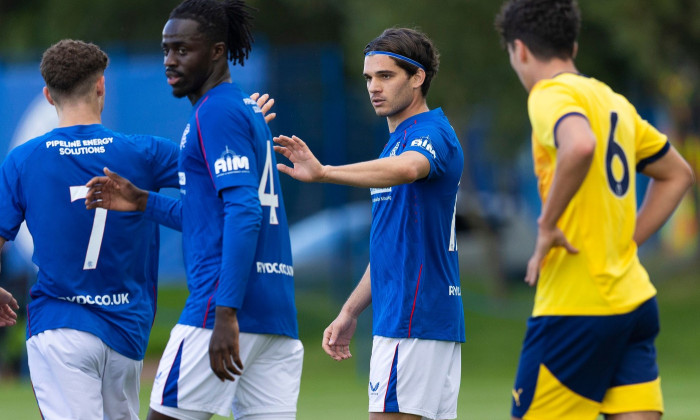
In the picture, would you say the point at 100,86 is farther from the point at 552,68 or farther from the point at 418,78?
the point at 552,68

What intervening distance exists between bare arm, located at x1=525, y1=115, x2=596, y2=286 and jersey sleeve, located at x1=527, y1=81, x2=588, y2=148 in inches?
1.3

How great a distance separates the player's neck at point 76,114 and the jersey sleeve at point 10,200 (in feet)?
1.02

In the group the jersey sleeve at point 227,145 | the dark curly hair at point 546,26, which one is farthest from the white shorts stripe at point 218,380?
the dark curly hair at point 546,26

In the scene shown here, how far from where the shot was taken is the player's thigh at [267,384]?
4.86m

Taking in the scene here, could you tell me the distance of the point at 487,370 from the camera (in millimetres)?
17344

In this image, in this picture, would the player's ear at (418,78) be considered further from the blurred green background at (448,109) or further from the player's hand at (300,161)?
the blurred green background at (448,109)

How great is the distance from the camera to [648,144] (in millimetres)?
4805

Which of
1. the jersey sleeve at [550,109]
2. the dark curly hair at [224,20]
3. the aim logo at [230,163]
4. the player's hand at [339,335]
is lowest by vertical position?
the player's hand at [339,335]

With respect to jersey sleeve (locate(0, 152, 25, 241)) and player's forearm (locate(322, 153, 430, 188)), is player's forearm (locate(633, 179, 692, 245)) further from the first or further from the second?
jersey sleeve (locate(0, 152, 25, 241))

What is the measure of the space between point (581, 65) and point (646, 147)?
14.1m

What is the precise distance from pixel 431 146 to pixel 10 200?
2133mm

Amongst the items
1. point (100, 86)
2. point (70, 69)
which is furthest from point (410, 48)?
point (70, 69)

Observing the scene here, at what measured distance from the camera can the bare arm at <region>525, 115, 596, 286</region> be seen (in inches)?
168

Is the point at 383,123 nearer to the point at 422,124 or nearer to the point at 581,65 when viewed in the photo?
the point at 581,65
